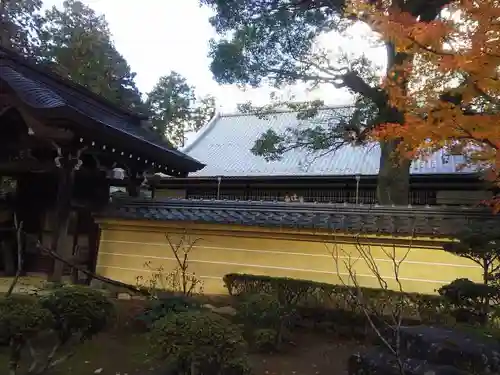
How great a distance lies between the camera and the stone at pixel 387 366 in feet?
12.1

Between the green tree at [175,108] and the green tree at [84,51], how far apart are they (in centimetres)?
570

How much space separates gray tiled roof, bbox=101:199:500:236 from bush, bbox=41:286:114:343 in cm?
419

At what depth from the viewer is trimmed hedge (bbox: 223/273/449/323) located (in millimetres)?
6312

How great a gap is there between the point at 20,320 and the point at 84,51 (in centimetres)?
2217

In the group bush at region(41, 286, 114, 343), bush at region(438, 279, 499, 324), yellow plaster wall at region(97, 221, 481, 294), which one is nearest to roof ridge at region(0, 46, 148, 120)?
yellow plaster wall at region(97, 221, 481, 294)

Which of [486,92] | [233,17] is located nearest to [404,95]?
[486,92]

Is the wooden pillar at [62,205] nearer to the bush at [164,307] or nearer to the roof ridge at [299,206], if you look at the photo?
the roof ridge at [299,206]

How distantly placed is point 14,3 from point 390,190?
67.0 ft

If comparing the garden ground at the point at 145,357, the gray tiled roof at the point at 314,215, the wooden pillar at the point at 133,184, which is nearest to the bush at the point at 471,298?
the garden ground at the point at 145,357

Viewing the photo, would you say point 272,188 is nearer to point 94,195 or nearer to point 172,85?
point 94,195

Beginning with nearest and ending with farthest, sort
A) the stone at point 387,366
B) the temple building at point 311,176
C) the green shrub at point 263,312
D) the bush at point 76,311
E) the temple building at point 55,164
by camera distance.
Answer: the stone at point 387,366, the bush at point 76,311, the green shrub at point 263,312, the temple building at point 55,164, the temple building at point 311,176

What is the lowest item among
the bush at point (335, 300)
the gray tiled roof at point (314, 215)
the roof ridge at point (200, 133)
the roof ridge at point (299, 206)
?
the bush at point (335, 300)

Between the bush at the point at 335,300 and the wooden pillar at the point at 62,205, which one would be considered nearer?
the bush at the point at 335,300

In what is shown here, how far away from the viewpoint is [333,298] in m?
6.95
